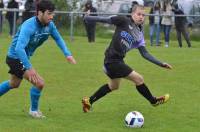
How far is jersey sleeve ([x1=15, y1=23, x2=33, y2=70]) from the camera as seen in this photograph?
8.20 meters

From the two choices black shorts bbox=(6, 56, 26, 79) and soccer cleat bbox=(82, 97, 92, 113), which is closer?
black shorts bbox=(6, 56, 26, 79)

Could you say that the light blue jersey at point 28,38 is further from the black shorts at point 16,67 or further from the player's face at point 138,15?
the player's face at point 138,15

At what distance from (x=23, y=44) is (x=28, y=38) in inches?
5.7

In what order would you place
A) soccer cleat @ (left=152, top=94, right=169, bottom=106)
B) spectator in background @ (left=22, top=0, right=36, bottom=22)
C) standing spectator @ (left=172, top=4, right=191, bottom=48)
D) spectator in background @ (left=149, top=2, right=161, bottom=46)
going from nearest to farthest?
soccer cleat @ (left=152, top=94, right=169, bottom=106)
standing spectator @ (left=172, top=4, right=191, bottom=48)
spectator in background @ (left=149, top=2, right=161, bottom=46)
spectator in background @ (left=22, top=0, right=36, bottom=22)

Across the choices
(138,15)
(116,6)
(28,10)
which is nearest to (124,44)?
(138,15)

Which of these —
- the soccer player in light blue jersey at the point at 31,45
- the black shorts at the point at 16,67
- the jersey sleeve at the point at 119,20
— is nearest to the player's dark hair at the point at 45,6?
the soccer player in light blue jersey at the point at 31,45

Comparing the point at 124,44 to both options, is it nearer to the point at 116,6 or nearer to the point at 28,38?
the point at 28,38

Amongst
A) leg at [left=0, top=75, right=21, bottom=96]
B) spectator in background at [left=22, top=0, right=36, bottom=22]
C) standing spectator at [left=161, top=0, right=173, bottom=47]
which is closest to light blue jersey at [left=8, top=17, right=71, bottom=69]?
leg at [left=0, top=75, right=21, bottom=96]

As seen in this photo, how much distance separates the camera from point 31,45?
8.67m

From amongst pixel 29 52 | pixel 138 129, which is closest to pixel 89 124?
pixel 138 129

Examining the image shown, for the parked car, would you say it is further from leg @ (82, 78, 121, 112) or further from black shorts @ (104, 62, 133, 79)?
black shorts @ (104, 62, 133, 79)

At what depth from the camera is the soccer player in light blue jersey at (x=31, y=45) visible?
27.0 ft

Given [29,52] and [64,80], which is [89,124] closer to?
[29,52]

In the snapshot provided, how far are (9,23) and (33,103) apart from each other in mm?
15736
